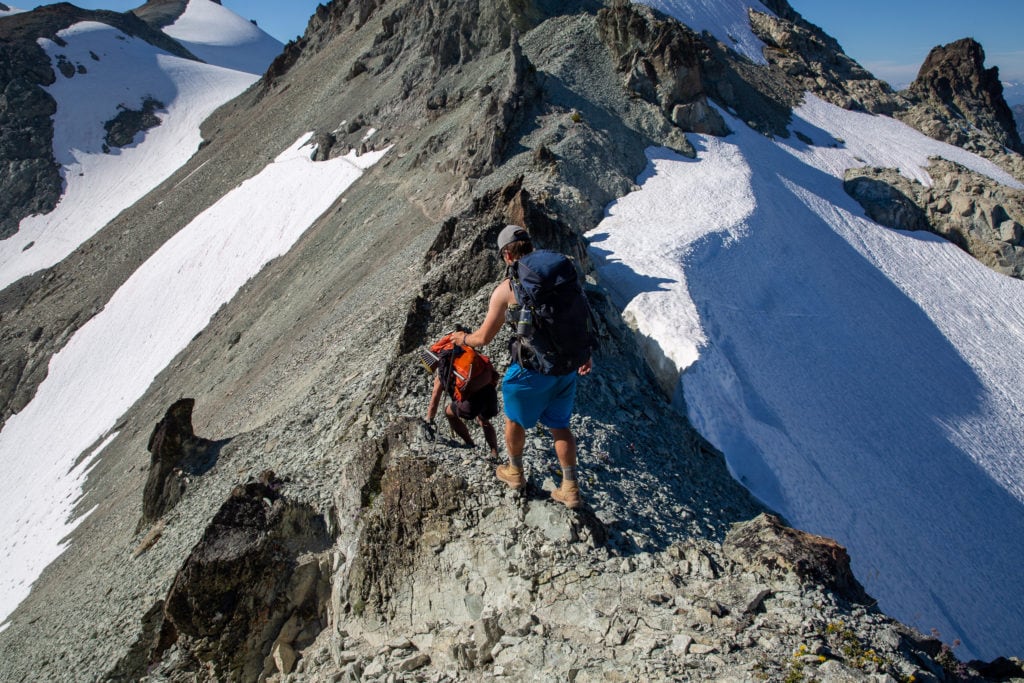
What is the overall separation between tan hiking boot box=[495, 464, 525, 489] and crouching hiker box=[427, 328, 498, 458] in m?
0.87

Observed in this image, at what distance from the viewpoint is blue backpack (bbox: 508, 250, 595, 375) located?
6.22 m

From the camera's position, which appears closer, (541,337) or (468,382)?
(541,337)

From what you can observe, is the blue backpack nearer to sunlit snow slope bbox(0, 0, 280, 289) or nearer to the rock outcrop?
the rock outcrop

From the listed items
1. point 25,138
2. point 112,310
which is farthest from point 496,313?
point 25,138

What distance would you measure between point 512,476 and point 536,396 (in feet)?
3.44

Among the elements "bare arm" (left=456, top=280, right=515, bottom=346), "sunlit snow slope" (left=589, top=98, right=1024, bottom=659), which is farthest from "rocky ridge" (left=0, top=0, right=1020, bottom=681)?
"sunlit snow slope" (left=589, top=98, right=1024, bottom=659)

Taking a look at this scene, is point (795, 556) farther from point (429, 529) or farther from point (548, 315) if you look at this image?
point (429, 529)

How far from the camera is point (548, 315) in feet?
20.5

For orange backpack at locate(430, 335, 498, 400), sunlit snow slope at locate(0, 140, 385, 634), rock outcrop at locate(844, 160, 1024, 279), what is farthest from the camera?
sunlit snow slope at locate(0, 140, 385, 634)

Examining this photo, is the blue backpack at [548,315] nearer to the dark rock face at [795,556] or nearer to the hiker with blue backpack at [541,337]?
the hiker with blue backpack at [541,337]

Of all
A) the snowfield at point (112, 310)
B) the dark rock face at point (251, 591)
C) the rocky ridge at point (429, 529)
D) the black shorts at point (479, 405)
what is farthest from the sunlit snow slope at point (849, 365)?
the snowfield at point (112, 310)

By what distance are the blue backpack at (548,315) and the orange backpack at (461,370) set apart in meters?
1.84

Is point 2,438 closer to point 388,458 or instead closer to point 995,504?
point 388,458

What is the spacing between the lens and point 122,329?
38281mm
